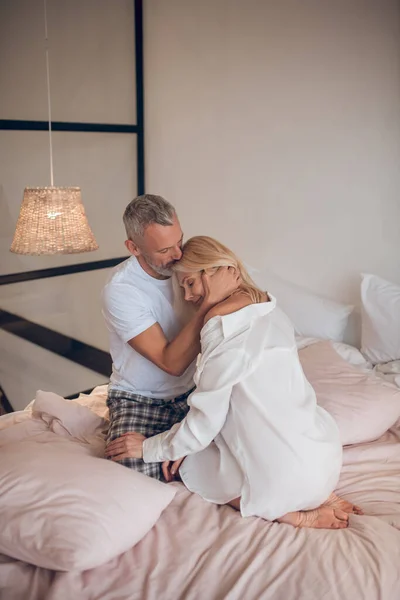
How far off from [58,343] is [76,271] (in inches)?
16.4

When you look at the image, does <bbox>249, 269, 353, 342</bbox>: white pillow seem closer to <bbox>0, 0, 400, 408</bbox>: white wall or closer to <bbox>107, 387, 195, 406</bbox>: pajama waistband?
<bbox>0, 0, 400, 408</bbox>: white wall

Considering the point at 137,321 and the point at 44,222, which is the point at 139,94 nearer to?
the point at 44,222

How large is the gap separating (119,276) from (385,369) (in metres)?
1.17

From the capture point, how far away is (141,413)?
6.75ft

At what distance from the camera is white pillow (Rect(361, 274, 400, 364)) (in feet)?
8.41

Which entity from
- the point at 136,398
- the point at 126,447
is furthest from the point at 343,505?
the point at 136,398

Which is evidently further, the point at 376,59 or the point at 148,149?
the point at 148,149

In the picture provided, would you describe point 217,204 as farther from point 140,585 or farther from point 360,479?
point 140,585

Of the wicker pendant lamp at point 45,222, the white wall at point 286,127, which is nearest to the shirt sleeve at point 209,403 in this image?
the wicker pendant lamp at point 45,222

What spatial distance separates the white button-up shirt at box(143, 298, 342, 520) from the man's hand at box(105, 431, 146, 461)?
135 mm

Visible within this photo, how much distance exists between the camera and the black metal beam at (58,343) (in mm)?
3209

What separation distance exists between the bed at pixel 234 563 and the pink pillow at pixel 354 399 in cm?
26

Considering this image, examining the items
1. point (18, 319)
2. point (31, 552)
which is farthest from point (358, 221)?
point (31, 552)

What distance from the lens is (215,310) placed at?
1.77 meters
